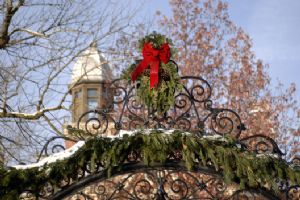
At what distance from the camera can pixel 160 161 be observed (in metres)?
5.01

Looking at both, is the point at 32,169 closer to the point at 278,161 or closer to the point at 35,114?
the point at 278,161

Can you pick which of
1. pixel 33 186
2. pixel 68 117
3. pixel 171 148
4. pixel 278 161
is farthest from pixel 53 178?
pixel 68 117

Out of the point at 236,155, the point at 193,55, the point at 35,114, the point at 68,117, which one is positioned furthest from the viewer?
the point at 193,55

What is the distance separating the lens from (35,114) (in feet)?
31.3

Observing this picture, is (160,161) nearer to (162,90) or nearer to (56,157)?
(162,90)

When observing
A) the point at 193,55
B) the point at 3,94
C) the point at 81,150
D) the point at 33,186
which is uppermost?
the point at 193,55

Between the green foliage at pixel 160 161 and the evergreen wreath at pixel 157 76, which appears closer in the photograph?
the green foliage at pixel 160 161

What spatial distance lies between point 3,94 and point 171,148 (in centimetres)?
543

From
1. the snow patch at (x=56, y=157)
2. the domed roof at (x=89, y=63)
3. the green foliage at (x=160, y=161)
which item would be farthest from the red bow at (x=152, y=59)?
the domed roof at (x=89, y=63)

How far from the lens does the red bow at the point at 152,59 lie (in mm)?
5605

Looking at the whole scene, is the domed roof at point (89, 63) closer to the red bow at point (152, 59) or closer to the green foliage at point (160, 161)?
the red bow at point (152, 59)

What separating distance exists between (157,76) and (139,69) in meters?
0.22

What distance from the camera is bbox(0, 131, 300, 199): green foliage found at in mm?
4957

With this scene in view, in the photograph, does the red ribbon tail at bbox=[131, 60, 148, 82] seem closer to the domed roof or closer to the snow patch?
the snow patch
